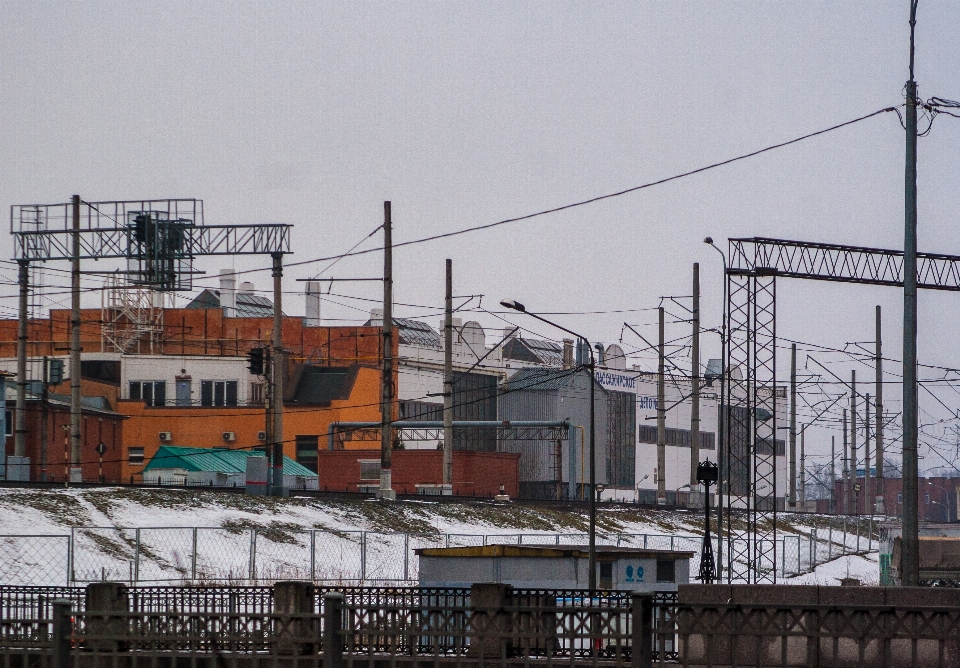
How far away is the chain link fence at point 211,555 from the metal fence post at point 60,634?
18.5 meters

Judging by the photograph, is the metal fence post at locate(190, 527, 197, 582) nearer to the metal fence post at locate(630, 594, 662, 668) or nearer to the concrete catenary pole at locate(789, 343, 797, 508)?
the metal fence post at locate(630, 594, 662, 668)

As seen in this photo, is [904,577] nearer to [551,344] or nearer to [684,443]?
[684,443]

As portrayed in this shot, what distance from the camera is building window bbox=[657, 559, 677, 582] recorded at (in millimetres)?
31891

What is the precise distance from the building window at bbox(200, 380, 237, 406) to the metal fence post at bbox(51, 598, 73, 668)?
7634 centimetres

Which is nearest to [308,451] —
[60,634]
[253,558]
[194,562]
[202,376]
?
[202,376]

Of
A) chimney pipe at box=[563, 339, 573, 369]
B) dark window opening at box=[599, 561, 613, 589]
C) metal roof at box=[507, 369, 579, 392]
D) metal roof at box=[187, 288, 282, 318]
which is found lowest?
dark window opening at box=[599, 561, 613, 589]

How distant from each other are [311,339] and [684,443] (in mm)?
32452

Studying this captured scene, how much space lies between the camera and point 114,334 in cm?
9331

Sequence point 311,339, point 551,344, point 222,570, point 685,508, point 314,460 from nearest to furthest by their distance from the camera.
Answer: point 222,570
point 685,508
point 314,460
point 311,339
point 551,344

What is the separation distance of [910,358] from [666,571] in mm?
11042

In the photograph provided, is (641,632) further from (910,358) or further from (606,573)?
(606,573)

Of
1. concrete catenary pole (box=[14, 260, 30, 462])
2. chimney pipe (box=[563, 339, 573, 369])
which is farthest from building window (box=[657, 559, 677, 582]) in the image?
chimney pipe (box=[563, 339, 573, 369])

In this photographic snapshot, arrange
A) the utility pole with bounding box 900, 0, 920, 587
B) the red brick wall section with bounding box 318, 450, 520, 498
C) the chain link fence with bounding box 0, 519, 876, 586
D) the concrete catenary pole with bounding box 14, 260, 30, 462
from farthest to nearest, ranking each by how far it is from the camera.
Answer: the red brick wall section with bounding box 318, 450, 520, 498 < the concrete catenary pole with bounding box 14, 260, 30, 462 < the chain link fence with bounding box 0, 519, 876, 586 < the utility pole with bounding box 900, 0, 920, 587

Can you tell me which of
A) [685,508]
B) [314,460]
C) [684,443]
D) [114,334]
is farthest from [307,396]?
[684,443]
